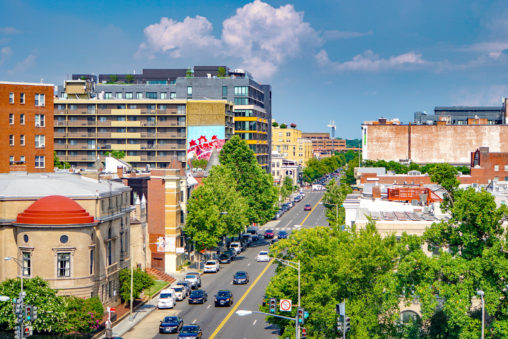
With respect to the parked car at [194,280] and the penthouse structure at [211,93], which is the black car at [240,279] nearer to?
the parked car at [194,280]

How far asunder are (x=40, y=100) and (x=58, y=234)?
33.7 metres

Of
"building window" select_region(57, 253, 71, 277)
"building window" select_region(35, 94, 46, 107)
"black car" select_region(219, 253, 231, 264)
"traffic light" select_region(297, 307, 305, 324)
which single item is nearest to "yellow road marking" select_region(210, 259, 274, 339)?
"black car" select_region(219, 253, 231, 264)

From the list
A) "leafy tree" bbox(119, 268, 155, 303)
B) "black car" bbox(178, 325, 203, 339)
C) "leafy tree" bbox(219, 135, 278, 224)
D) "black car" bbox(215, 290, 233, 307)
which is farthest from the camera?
"leafy tree" bbox(219, 135, 278, 224)

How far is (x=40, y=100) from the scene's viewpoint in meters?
86.3

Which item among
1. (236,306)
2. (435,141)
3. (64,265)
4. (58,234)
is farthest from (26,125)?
(435,141)

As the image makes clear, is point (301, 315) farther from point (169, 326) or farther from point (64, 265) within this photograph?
point (64, 265)

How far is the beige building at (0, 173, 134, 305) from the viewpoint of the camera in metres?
57.2

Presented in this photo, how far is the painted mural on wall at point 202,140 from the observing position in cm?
16900

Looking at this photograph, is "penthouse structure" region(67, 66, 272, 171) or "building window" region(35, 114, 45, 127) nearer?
"building window" region(35, 114, 45, 127)

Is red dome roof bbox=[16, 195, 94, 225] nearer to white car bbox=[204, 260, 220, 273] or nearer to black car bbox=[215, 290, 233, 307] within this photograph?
black car bbox=[215, 290, 233, 307]

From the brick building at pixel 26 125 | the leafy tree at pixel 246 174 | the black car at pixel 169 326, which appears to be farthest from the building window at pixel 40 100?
the leafy tree at pixel 246 174

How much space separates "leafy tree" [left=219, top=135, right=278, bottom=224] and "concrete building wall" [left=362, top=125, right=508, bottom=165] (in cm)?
8045

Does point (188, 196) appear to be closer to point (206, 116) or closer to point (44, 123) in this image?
point (44, 123)

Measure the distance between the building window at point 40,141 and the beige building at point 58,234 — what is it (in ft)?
78.8
